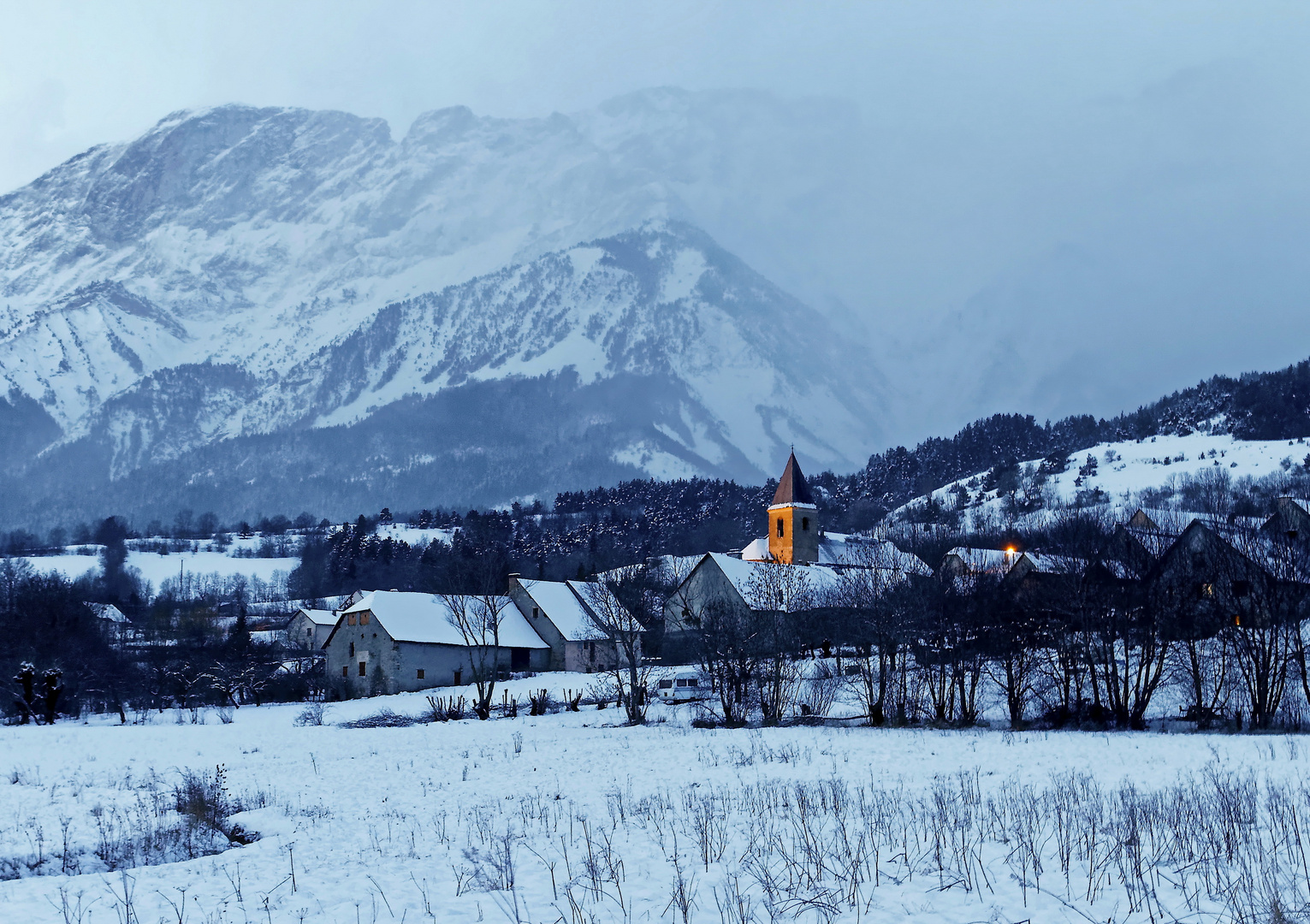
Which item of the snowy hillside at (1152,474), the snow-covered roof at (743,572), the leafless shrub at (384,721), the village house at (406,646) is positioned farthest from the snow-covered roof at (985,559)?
the snowy hillside at (1152,474)

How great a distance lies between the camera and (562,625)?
81.1 meters

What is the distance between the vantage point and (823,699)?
42656 mm

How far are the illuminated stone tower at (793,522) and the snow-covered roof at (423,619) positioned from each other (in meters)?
40.3

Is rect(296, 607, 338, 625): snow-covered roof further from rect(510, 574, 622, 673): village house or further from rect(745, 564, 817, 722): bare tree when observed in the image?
rect(745, 564, 817, 722): bare tree

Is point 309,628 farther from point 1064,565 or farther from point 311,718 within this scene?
point 1064,565

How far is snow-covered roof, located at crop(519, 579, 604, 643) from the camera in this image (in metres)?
80.2

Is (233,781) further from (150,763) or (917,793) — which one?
(917,793)

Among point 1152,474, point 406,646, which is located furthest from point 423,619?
point 1152,474

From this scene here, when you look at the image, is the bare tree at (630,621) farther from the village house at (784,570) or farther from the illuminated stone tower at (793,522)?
the illuminated stone tower at (793,522)

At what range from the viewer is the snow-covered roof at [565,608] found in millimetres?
80250

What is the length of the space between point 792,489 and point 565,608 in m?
40.0

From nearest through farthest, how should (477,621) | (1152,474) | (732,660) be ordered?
(732,660) < (477,621) < (1152,474)

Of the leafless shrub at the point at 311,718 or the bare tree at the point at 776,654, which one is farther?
the leafless shrub at the point at 311,718

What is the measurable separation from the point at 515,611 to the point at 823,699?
146ft
